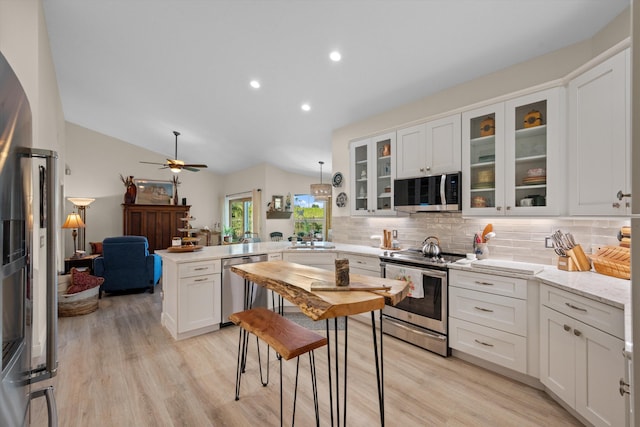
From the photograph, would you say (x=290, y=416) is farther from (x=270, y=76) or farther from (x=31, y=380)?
(x=270, y=76)

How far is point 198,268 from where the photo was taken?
3.14 metres

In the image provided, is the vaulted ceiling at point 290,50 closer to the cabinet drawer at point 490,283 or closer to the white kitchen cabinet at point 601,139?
the white kitchen cabinet at point 601,139

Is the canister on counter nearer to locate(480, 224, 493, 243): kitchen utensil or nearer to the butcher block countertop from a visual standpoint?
the butcher block countertop

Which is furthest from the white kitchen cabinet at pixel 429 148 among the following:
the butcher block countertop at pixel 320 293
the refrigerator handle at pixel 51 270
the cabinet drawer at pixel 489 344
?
the refrigerator handle at pixel 51 270

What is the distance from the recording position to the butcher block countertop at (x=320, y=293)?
1.34 meters

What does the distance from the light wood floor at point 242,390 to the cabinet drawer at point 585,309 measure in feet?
2.37

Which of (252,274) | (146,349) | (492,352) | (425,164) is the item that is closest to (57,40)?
(146,349)

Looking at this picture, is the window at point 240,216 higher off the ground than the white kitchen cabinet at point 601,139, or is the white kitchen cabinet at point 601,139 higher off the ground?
the white kitchen cabinet at point 601,139

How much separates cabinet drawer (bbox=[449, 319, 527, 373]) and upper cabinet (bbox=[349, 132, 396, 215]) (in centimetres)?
154

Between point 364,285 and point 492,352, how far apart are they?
1.61m

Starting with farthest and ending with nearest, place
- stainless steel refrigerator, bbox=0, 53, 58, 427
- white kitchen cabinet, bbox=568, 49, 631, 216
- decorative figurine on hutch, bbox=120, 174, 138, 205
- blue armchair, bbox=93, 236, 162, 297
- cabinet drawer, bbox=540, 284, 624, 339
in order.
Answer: decorative figurine on hutch, bbox=120, 174, 138, 205 < blue armchair, bbox=93, 236, 162, 297 < white kitchen cabinet, bbox=568, 49, 631, 216 < cabinet drawer, bbox=540, 284, 624, 339 < stainless steel refrigerator, bbox=0, 53, 58, 427

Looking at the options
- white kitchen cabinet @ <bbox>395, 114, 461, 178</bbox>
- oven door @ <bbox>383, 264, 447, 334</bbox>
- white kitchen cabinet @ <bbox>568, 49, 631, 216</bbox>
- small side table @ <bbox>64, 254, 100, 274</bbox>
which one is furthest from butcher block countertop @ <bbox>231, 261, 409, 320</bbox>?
small side table @ <bbox>64, 254, 100, 274</bbox>

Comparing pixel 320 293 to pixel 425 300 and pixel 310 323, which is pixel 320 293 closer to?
pixel 425 300

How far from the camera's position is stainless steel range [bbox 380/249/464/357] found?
2.71 metres
